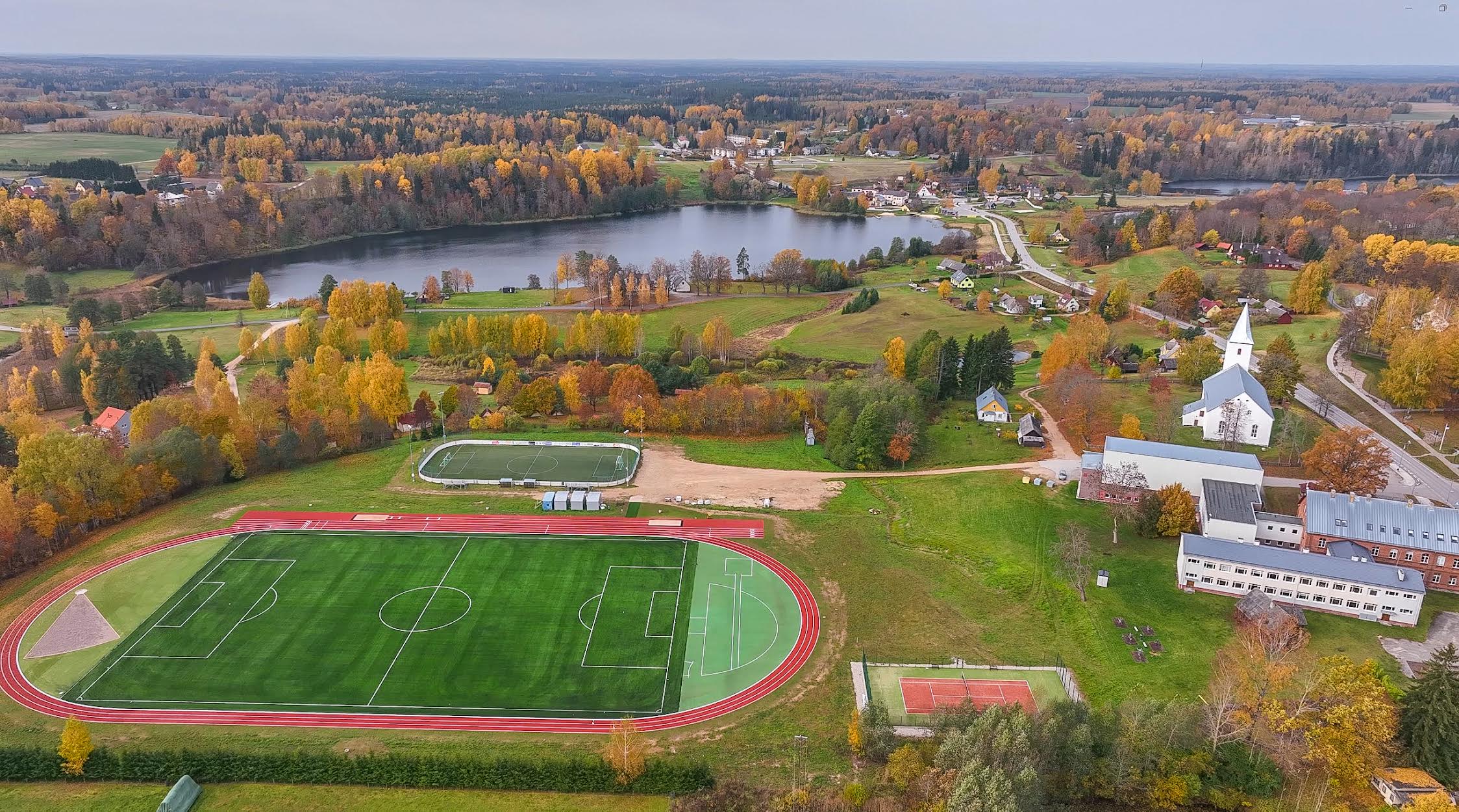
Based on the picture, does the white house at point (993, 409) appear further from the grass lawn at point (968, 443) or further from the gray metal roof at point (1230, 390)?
the gray metal roof at point (1230, 390)

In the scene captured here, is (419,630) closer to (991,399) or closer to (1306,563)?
(1306,563)

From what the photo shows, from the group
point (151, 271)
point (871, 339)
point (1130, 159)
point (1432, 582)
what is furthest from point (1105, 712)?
point (1130, 159)

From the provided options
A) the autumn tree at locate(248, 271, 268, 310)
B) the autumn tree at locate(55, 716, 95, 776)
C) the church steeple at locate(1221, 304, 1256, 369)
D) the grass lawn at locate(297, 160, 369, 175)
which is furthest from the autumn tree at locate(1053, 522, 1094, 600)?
the grass lawn at locate(297, 160, 369, 175)

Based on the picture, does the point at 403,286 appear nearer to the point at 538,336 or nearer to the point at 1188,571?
the point at 538,336

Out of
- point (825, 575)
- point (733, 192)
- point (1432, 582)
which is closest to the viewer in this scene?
point (1432, 582)

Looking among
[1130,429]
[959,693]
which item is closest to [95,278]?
[959,693]

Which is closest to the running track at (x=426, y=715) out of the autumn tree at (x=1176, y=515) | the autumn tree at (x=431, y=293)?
the autumn tree at (x=1176, y=515)

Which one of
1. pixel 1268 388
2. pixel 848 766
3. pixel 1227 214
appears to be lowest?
pixel 848 766
